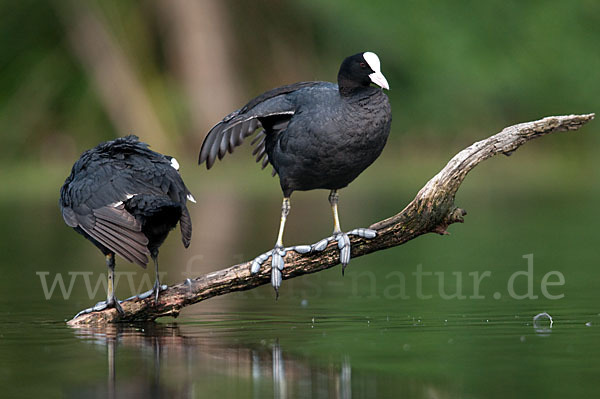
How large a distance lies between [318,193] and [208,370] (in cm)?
1725

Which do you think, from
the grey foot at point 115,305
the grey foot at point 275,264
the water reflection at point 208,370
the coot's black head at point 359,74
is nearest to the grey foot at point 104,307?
the grey foot at point 115,305

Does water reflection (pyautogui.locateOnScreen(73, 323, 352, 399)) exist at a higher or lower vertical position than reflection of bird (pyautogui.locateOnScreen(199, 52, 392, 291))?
lower

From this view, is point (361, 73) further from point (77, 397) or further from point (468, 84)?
point (468, 84)

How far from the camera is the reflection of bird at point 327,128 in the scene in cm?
742

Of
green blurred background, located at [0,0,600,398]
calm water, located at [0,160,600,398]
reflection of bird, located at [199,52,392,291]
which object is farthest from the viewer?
reflection of bird, located at [199,52,392,291]

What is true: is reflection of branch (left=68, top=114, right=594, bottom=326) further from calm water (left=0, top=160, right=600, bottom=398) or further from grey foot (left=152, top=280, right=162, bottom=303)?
calm water (left=0, top=160, right=600, bottom=398)

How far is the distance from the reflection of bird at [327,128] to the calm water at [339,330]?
76cm

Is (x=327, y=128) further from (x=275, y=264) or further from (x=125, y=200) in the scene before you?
(x=125, y=200)

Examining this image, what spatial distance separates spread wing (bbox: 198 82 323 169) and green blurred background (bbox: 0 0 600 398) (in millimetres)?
1227

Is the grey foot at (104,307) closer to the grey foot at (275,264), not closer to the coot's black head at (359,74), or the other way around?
the grey foot at (275,264)

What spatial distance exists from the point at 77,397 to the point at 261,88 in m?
23.7

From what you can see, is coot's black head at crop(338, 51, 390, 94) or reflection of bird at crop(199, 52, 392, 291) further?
coot's black head at crop(338, 51, 390, 94)

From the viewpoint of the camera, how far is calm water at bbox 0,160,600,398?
5.34 metres

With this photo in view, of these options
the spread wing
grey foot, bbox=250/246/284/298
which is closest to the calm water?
grey foot, bbox=250/246/284/298
